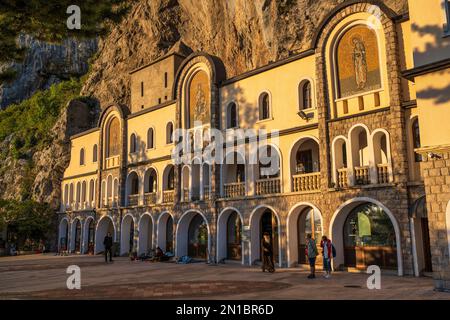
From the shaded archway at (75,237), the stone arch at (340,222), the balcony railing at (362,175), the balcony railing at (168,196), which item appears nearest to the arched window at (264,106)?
the balcony railing at (362,175)

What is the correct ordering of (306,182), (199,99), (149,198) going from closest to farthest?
1. (306,182)
2. (199,99)
3. (149,198)

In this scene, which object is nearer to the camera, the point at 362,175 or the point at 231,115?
the point at 362,175

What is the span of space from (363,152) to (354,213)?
2.94m

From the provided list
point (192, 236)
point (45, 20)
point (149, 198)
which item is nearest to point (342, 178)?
point (192, 236)

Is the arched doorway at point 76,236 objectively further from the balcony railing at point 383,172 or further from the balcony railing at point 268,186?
the balcony railing at point 383,172

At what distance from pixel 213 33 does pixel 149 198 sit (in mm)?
16792

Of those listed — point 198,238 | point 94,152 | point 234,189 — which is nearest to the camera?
point 234,189

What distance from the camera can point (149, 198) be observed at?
95.2 feet

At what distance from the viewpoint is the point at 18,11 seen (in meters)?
11.8

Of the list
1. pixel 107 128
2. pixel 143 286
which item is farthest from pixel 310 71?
pixel 107 128

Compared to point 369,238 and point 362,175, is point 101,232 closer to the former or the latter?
point 369,238

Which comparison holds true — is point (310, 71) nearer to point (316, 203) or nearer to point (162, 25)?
point (316, 203)

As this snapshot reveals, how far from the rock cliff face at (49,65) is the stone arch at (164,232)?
54.9 meters

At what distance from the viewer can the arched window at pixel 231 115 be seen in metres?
23.9
